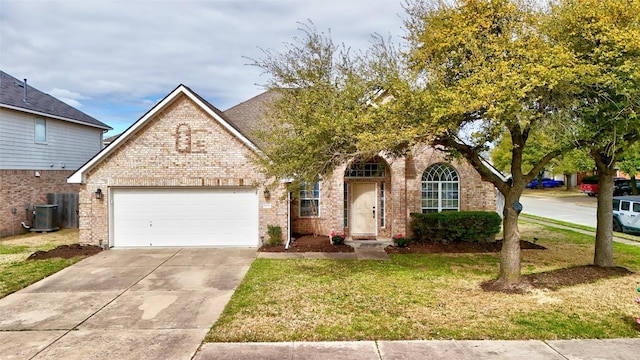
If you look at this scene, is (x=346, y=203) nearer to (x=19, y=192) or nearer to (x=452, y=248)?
(x=452, y=248)

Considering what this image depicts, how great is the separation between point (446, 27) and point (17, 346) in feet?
29.6

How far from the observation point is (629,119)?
7.25 meters

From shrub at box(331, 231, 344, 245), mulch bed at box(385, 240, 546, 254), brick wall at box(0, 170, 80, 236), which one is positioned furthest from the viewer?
brick wall at box(0, 170, 80, 236)

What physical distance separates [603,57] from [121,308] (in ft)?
32.9

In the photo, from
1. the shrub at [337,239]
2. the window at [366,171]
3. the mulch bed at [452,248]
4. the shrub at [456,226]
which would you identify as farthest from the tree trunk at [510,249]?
the window at [366,171]

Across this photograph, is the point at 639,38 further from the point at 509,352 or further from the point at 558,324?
the point at 509,352

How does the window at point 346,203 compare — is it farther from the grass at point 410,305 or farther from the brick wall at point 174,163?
the grass at point 410,305

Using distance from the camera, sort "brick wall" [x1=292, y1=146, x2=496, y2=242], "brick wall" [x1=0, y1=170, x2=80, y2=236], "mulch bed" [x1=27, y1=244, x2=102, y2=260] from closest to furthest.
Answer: "mulch bed" [x1=27, y1=244, x2=102, y2=260], "brick wall" [x1=292, y1=146, x2=496, y2=242], "brick wall" [x1=0, y1=170, x2=80, y2=236]

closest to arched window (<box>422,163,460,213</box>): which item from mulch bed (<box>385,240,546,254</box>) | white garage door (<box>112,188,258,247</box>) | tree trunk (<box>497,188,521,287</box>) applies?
mulch bed (<box>385,240,546,254</box>)

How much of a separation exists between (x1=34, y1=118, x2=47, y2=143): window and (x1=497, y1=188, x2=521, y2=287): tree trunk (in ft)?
62.0

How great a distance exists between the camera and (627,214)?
55.1 feet

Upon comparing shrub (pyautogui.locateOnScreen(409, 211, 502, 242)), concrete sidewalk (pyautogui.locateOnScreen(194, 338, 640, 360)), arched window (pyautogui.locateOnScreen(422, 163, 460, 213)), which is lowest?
concrete sidewalk (pyautogui.locateOnScreen(194, 338, 640, 360))

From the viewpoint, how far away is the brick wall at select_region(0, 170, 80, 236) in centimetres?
1562

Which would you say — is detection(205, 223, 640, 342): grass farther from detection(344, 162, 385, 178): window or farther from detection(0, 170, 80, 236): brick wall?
detection(0, 170, 80, 236): brick wall
